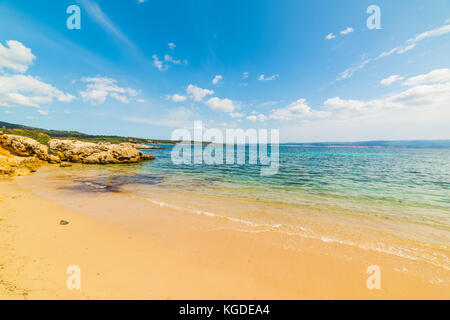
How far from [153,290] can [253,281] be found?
7.29 feet

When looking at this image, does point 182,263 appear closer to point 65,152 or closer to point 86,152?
point 86,152

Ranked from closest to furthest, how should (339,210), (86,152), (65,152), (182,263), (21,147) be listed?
(182,263) → (339,210) → (21,147) → (65,152) → (86,152)

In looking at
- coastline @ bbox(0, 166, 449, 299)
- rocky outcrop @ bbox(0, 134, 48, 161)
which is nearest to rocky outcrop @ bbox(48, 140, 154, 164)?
rocky outcrop @ bbox(0, 134, 48, 161)

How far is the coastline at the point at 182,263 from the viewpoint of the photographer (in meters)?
3.32

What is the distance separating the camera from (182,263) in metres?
4.21

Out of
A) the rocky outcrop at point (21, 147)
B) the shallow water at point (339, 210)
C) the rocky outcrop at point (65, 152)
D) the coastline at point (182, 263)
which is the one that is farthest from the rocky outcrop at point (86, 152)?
the coastline at point (182, 263)

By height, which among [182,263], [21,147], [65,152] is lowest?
[182,263]

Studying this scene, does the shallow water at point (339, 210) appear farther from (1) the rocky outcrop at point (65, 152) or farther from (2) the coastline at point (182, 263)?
(1) the rocky outcrop at point (65, 152)

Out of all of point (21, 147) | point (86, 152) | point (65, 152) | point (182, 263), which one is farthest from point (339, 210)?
point (65, 152)

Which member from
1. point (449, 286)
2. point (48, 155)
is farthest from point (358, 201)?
point (48, 155)

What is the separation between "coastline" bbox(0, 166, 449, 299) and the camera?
3322 mm

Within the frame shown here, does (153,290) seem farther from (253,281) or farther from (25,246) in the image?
(25,246)
